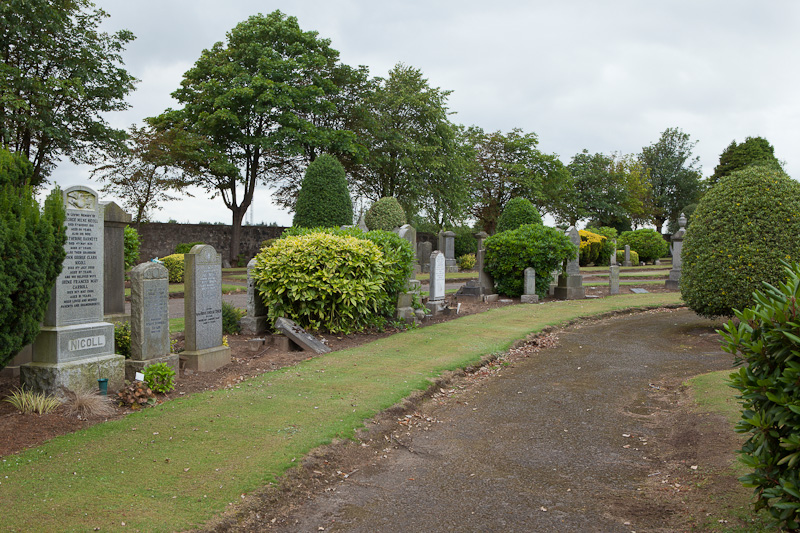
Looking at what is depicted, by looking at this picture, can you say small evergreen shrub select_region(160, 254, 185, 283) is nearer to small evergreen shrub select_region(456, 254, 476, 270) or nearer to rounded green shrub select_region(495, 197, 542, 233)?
rounded green shrub select_region(495, 197, 542, 233)

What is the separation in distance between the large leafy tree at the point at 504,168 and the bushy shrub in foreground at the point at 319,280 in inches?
1445

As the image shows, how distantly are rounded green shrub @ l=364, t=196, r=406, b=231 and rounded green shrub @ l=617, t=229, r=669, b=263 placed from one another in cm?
1878

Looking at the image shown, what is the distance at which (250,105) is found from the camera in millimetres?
31297

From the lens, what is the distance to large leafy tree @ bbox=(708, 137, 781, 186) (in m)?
54.8

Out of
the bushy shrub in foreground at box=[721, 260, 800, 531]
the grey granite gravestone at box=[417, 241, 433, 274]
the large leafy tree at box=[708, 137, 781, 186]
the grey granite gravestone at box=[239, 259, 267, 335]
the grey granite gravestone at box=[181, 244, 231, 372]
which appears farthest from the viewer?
the large leafy tree at box=[708, 137, 781, 186]

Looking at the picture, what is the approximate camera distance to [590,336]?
12805 mm

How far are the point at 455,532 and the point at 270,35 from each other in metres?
32.9

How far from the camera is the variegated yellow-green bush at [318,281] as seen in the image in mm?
10938

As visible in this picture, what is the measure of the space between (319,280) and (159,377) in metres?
4.19

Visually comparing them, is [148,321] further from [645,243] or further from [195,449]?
[645,243]

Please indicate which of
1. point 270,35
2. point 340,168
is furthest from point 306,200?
point 270,35

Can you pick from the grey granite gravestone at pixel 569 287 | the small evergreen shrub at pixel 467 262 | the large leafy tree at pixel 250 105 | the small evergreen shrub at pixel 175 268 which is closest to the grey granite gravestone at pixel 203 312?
the grey granite gravestone at pixel 569 287

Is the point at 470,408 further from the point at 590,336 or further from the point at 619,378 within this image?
the point at 590,336

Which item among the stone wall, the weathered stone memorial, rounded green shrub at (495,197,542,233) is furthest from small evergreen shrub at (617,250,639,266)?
the weathered stone memorial
